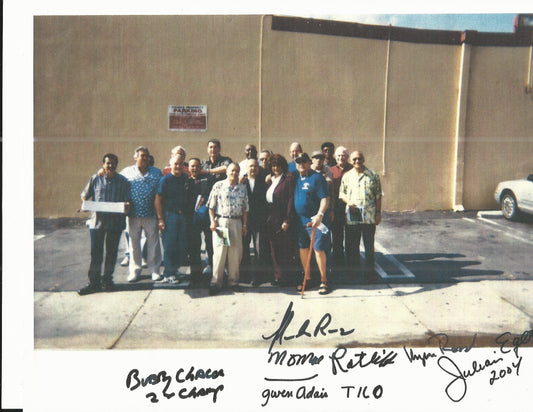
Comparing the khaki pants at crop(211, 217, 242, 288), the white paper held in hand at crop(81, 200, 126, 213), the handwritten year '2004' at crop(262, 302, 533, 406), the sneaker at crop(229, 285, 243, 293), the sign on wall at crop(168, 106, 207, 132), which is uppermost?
the sign on wall at crop(168, 106, 207, 132)

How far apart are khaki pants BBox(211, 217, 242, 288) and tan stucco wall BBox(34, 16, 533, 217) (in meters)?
1.88

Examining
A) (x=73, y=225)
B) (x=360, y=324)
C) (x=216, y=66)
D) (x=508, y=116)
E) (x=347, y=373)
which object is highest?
(x=216, y=66)

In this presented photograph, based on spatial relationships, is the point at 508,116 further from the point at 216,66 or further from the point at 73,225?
the point at 73,225

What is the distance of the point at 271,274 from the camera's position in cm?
517

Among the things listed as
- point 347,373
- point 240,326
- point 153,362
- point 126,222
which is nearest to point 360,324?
point 347,373

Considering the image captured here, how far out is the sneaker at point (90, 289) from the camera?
4742mm

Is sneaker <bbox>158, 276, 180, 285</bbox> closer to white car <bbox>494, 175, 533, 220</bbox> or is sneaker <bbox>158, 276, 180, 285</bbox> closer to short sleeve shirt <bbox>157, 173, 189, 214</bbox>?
short sleeve shirt <bbox>157, 173, 189, 214</bbox>

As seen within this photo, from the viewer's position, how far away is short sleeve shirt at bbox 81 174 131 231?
473cm

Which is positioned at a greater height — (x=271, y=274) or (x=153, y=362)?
(x=271, y=274)

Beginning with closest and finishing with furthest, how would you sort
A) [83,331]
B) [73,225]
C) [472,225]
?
1. [83,331]
2. [73,225]
3. [472,225]

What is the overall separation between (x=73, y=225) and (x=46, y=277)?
4.00 ft

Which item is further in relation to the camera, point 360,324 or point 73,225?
point 73,225
